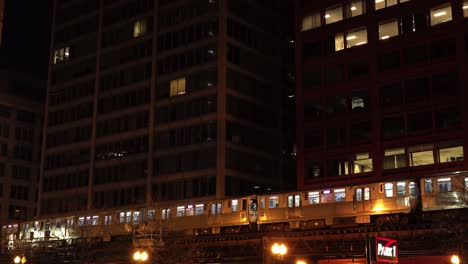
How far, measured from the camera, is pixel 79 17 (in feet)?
322

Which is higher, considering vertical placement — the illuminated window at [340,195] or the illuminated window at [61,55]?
the illuminated window at [61,55]

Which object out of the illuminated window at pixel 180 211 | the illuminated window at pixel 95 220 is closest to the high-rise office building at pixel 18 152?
the illuminated window at pixel 95 220

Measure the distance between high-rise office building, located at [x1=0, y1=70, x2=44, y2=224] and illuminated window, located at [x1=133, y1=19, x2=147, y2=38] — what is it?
39028 millimetres

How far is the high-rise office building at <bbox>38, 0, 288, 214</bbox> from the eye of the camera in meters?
78.3

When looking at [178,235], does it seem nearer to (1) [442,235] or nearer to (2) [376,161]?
(2) [376,161]

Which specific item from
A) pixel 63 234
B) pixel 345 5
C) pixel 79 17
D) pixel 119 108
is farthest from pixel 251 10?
pixel 63 234

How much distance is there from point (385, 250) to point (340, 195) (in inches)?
1219

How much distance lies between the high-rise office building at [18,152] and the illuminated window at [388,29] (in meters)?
73.1

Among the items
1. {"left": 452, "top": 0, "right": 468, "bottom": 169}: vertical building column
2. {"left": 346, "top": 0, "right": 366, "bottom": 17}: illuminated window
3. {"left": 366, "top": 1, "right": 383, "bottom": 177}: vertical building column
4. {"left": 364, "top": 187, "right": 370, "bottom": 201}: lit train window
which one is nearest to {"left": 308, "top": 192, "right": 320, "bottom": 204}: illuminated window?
{"left": 364, "top": 187, "right": 370, "bottom": 201}: lit train window

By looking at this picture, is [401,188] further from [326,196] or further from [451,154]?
[451,154]

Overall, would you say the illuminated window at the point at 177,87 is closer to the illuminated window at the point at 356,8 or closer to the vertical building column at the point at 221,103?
the vertical building column at the point at 221,103

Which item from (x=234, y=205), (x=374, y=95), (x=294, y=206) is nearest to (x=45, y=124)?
(x=234, y=205)

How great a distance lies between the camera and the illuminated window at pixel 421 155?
6247 centimetres

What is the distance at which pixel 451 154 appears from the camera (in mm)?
61125
